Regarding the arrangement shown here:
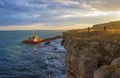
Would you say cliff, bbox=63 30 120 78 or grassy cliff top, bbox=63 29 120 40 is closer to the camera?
cliff, bbox=63 30 120 78

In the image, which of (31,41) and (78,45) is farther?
(31,41)

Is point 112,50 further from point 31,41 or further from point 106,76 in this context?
point 31,41

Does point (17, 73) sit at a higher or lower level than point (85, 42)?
lower

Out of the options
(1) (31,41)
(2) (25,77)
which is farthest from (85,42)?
(1) (31,41)

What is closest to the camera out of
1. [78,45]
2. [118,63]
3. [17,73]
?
[118,63]

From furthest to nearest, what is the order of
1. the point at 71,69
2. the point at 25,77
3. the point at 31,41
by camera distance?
the point at 31,41, the point at 25,77, the point at 71,69

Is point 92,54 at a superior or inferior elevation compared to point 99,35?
inferior

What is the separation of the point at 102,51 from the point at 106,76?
6.83 m

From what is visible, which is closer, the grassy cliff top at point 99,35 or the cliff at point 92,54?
the cliff at point 92,54

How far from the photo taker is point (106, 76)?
603 inches

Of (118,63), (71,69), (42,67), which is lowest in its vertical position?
(42,67)

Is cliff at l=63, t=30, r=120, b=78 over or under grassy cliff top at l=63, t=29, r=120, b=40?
under

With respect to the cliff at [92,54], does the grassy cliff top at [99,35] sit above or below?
above

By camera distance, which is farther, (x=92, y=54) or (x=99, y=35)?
(x=99, y=35)
